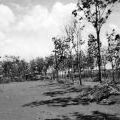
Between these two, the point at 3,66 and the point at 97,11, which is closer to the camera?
the point at 97,11

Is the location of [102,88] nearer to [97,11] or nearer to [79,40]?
[97,11]

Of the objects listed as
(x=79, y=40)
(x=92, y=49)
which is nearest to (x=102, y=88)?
(x=79, y=40)

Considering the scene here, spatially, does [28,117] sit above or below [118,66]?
below

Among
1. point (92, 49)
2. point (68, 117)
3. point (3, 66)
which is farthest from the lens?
point (3, 66)

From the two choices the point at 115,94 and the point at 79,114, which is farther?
the point at 115,94

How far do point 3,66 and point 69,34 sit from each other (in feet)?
239

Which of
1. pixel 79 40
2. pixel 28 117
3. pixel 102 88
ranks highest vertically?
pixel 79 40

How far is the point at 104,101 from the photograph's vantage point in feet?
77.9

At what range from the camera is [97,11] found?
36.6 meters

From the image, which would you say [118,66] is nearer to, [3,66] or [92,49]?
[92,49]

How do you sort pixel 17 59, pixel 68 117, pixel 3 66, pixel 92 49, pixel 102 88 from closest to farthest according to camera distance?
1. pixel 68 117
2. pixel 102 88
3. pixel 92 49
4. pixel 3 66
5. pixel 17 59

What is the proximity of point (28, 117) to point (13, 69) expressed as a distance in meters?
105

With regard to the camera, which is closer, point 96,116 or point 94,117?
point 94,117

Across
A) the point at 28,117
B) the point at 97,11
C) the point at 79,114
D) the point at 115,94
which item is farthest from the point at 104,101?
the point at 97,11
